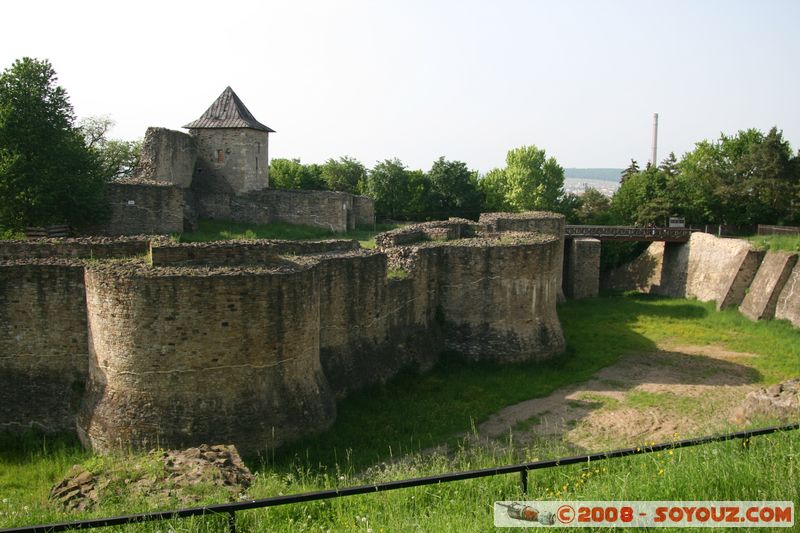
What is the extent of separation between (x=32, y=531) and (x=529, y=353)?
1408cm

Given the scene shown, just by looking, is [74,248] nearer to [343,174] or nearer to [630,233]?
[630,233]

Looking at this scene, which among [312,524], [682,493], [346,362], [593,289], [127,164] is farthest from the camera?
[127,164]

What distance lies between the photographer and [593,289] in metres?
29.1

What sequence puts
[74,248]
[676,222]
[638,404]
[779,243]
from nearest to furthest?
[74,248] < [638,404] < [779,243] < [676,222]

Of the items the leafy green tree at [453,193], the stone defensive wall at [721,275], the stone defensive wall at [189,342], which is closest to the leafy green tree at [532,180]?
the leafy green tree at [453,193]

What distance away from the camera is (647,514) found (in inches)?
205

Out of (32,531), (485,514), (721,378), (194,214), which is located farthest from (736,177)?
(32,531)

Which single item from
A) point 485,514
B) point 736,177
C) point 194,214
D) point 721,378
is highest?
point 736,177

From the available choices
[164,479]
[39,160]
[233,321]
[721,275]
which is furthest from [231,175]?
[164,479]

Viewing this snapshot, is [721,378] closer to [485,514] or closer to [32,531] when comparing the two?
[485,514]

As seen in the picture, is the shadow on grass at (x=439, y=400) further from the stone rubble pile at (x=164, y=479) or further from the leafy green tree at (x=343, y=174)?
the leafy green tree at (x=343, y=174)

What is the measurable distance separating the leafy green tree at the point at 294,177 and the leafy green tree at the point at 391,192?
645 cm

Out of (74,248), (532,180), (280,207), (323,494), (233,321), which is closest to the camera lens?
(323,494)

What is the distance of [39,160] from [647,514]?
→ 18.6 m
